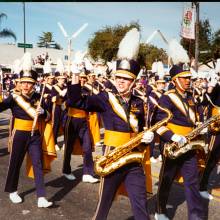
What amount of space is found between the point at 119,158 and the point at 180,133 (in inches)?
51.2

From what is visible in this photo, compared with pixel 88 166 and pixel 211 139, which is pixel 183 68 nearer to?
pixel 211 139

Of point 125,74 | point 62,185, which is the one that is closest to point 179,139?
point 125,74

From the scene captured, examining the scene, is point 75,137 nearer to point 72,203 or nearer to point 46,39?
point 72,203

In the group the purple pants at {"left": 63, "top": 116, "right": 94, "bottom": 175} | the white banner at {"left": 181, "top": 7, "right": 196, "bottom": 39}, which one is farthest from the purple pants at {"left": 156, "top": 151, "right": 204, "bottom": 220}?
the white banner at {"left": 181, "top": 7, "right": 196, "bottom": 39}

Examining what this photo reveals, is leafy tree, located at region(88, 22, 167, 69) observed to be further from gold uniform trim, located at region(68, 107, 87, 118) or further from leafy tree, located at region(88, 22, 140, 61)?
gold uniform trim, located at region(68, 107, 87, 118)

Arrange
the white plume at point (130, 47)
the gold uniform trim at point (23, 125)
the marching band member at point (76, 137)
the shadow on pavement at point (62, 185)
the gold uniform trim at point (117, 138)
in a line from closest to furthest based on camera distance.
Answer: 1. the gold uniform trim at point (117, 138)
2. the white plume at point (130, 47)
3. the gold uniform trim at point (23, 125)
4. the shadow on pavement at point (62, 185)
5. the marching band member at point (76, 137)

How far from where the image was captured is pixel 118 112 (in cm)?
453

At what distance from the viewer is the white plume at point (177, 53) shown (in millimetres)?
5707

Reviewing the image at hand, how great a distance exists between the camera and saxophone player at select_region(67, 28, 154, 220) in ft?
14.2

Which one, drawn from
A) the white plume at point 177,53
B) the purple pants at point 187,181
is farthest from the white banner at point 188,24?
the purple pants at point 187,181

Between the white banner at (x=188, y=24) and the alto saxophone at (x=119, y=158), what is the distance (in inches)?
555

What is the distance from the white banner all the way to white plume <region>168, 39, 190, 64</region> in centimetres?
1231

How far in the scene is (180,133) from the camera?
5.30 m

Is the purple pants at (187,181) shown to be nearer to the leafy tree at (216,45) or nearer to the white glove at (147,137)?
the white glove at (147,137)
